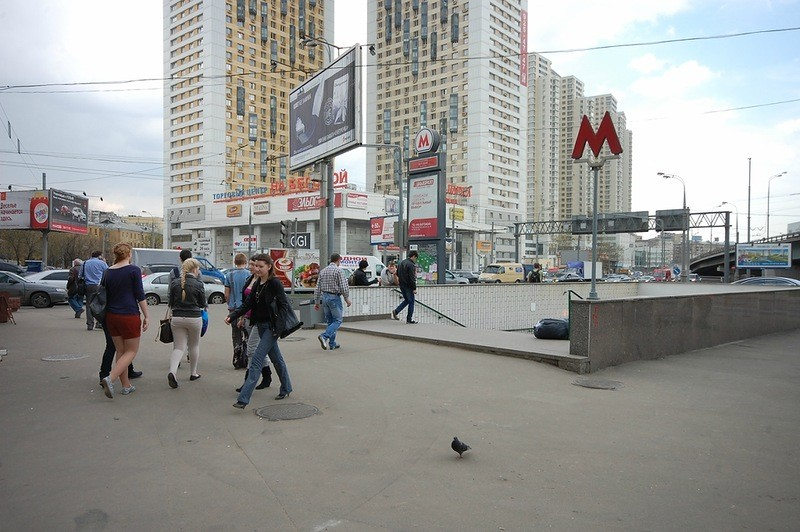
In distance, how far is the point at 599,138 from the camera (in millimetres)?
10297

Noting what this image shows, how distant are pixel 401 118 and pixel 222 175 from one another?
39854 millimetres

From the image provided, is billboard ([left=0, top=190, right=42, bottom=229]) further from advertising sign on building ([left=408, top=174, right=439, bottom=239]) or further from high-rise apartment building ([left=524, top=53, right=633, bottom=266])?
high-rise apartment building ([left=524, top=53, right=633, bottom=266])

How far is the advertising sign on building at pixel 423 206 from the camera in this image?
18.7m

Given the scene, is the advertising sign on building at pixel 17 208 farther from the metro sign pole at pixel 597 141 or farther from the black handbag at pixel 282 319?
the black handbag at pixel 282 319

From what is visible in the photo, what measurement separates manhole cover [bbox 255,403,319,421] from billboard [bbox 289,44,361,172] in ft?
34.2

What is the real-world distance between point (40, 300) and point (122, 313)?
Result: 1813cm

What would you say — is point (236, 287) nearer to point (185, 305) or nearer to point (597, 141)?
point (185, 305)

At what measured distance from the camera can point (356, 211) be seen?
65.2 meters

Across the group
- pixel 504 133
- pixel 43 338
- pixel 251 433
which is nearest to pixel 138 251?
pixel 43 338

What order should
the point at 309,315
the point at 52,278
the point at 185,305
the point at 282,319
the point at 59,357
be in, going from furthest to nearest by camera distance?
the point at 52,278, the point at 309,315, the point at 59,357, the point at 185,305, the point at 282,319

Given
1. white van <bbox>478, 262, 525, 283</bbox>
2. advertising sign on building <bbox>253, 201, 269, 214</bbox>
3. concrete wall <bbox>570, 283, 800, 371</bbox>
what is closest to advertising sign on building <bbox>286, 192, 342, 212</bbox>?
advertising sign on building <bbox>253, 201, 269, 214</bbox>

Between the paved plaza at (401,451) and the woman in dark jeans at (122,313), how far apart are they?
427mm

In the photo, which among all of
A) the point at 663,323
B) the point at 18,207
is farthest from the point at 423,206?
the point at 18,207

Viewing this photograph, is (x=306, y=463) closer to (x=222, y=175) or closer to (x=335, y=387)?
(x=335, y=387)
